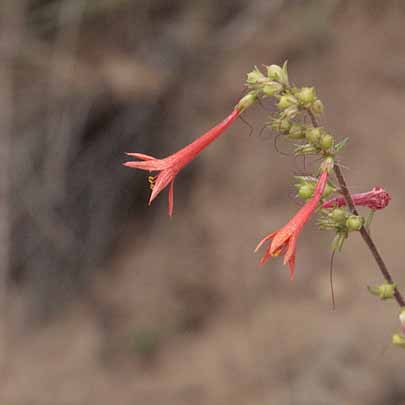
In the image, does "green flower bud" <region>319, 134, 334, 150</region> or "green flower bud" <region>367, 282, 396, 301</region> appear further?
"green flower bud" <region>367, 282, 396, 301</region>

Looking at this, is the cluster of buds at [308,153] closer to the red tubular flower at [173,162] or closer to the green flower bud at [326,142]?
the green flower bud at [326,142]

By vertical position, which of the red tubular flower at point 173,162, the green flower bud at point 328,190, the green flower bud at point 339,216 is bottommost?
the green flower bud at point 339,216

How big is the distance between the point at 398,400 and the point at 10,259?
4.26m

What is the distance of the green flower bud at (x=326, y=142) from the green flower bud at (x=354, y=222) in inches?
8.6

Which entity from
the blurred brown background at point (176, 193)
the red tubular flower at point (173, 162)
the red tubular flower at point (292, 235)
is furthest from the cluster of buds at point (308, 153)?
the blurred brown background at point (176, 193)

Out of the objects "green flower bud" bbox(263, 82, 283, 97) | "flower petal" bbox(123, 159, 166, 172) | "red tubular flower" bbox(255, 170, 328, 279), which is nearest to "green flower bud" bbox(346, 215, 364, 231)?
"red tubular flower" bbox(255, 170, 328, 279)

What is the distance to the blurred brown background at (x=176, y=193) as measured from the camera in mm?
6258

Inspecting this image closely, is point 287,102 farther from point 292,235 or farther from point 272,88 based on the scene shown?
point 292,235

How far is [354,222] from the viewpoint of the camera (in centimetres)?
186

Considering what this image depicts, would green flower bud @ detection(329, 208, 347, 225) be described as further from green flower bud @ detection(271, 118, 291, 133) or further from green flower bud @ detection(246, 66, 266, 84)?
green flower bud @ detection(246, 66, 266, 84)

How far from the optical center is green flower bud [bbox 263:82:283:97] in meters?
1.88

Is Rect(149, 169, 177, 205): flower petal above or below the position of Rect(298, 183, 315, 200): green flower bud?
above

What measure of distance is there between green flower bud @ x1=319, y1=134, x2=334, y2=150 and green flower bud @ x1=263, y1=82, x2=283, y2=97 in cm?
19

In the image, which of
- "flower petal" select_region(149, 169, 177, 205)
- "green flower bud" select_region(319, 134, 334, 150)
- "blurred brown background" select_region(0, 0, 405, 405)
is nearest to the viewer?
"green flower bud" select_region(319, 134, 334, 150)
